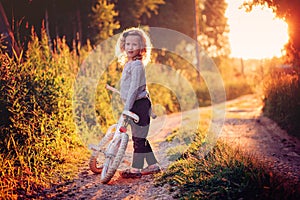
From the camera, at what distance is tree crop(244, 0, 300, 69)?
21.5 ft

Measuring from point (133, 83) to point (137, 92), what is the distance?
0.13 metres

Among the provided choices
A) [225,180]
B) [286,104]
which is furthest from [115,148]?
[286,104]

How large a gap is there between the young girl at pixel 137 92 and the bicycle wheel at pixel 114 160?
312 mm

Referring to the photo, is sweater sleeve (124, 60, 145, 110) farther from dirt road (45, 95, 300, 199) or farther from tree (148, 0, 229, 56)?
tree (148, 0, 229, 56)

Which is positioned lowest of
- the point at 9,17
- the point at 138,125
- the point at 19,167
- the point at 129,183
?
the point at 129,183

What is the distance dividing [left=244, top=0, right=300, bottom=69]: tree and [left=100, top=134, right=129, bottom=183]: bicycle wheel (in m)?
3.97

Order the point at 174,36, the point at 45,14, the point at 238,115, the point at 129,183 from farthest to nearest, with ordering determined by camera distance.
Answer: the point at 174,36, the point at 238,115, the point at 45,14, the point at 129,183

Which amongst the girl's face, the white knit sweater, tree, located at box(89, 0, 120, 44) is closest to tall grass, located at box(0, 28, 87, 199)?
the white knit sweater

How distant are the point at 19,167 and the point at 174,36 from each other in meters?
18.9

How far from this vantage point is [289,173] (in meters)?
4.61

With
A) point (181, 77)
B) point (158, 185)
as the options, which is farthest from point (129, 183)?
point (181, 77)

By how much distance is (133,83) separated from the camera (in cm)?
484

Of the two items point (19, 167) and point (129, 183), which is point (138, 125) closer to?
point (129, 183)

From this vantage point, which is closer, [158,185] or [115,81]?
[158,185]
